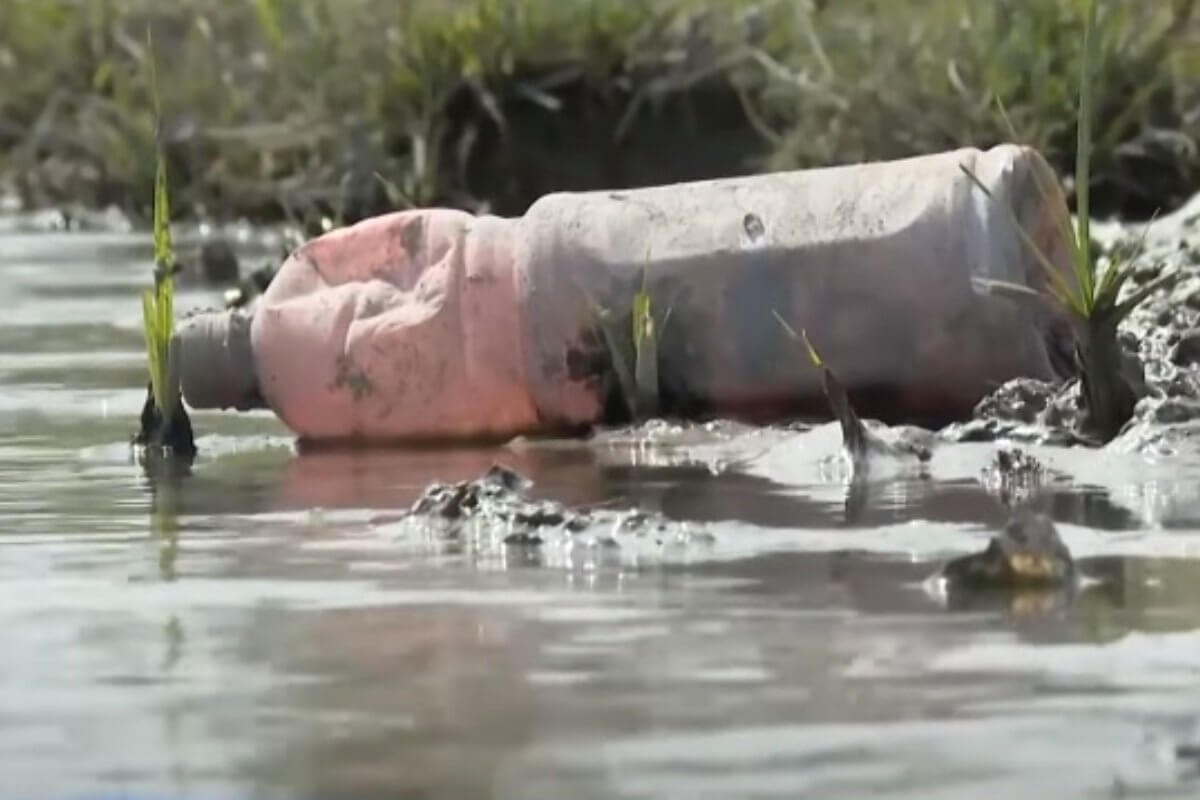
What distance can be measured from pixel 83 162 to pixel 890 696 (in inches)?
522

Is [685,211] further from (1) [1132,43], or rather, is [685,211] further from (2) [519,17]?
(2) [519,17]

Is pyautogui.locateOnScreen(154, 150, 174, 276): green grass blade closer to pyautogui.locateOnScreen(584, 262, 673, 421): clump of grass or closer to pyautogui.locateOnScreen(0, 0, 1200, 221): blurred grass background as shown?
pyautogui.locateOnScreen(584, 262, 673, 421): clump of grass

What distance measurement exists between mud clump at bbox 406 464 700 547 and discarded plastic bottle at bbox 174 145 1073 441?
93 cm

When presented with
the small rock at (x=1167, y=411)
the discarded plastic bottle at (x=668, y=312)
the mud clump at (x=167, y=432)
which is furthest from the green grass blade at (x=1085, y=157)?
the mud clump at (x=167, y=432)

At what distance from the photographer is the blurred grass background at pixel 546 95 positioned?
11.2m

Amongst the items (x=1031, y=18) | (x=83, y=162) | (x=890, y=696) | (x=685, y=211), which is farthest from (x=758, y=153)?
(x=890, y=696)

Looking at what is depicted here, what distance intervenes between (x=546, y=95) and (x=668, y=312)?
805cm

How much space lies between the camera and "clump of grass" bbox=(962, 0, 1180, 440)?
4.64 m

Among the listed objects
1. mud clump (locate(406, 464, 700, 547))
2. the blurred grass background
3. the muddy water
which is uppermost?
the blurred grass background

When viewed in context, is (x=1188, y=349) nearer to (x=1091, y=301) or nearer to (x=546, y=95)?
(x=1091, y=301)

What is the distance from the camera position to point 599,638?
329 cm

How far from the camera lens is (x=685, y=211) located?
17.7 ft

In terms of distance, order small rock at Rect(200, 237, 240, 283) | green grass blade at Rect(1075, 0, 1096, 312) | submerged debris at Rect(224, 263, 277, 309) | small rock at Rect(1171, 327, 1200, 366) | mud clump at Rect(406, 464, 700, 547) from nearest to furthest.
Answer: mud clump at Rect(406, 464, 700, 547) → green grass blade at Rect(1075, 0, 1096, 312) → small rock at Rect(1171, 327, 1200, 366) → submerged debris at Rect(224, 263, 277, 309) → small rock at Rect(200, 237, 240, 283)

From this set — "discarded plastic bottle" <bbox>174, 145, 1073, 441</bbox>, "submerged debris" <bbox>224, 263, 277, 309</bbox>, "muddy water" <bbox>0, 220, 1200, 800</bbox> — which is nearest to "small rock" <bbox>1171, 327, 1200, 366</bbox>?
"discarded plastic bottle" <bbox>174, 145, 1073, 441</bbox>
